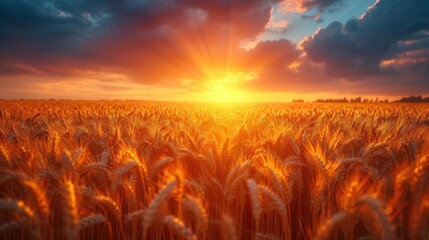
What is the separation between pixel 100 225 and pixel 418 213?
2.04 m

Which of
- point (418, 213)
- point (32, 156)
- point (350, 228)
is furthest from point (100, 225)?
point (418, 213)

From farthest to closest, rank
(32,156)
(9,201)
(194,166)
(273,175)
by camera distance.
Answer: (194,166) → (32,156) → (273,175) → (9,201)

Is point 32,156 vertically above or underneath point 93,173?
above

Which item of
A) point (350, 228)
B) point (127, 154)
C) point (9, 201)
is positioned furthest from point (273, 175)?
point (9, 201)

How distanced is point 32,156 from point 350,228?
2146 millimetres

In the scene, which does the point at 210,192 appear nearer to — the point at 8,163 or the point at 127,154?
the point at 127,154

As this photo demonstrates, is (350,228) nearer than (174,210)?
Yes

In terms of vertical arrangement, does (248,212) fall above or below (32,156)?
below

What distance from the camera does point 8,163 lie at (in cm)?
201

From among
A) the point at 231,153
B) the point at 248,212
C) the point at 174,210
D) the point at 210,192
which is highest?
the point at 231,153

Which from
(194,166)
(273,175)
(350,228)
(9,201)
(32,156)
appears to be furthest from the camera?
(194,166)

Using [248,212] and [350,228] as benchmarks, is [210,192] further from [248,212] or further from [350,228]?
[350,228]

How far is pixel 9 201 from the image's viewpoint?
1.19 meters

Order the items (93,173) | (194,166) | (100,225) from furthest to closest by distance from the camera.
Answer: (194,166), (93,173), (100,225)
